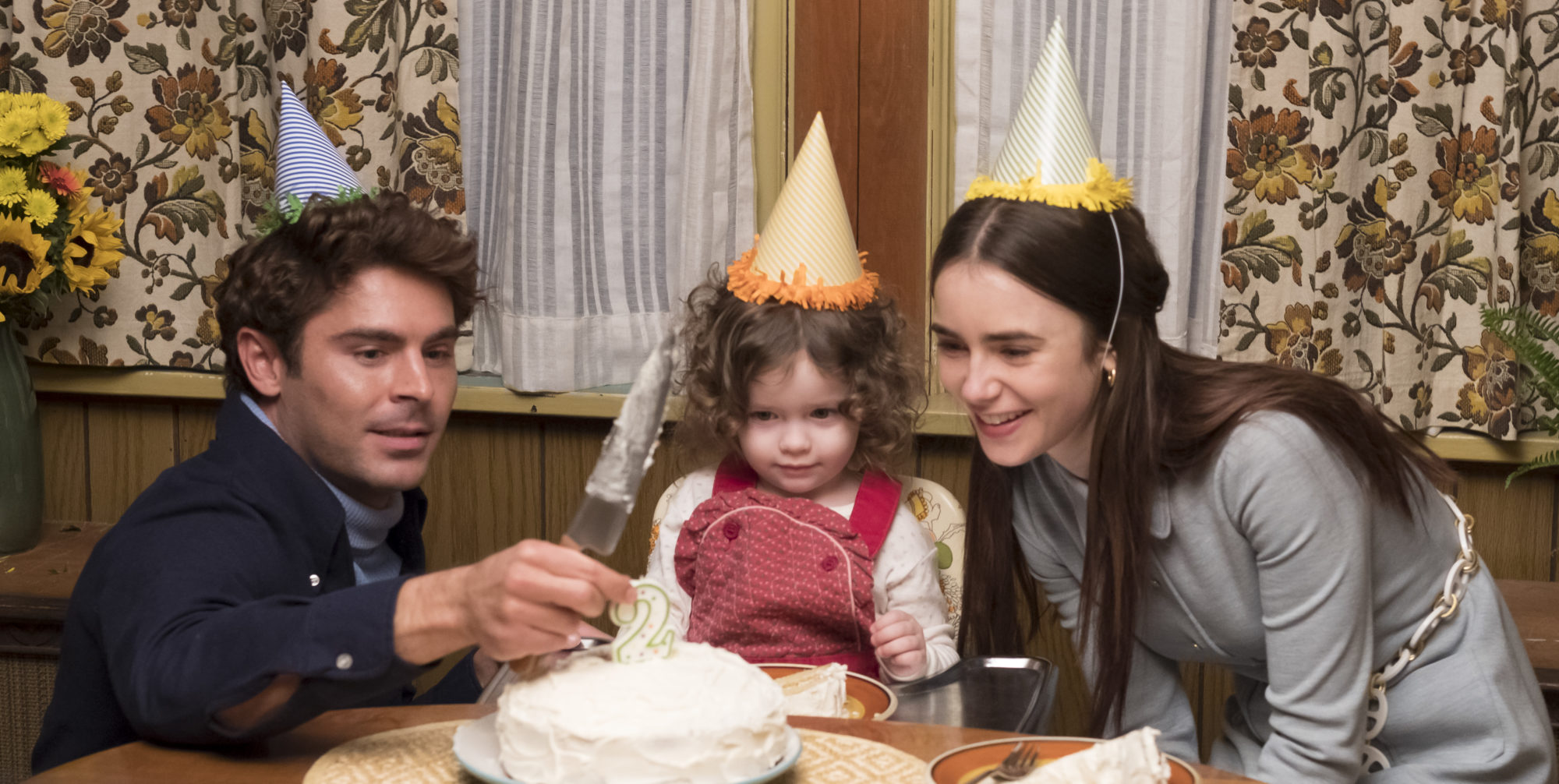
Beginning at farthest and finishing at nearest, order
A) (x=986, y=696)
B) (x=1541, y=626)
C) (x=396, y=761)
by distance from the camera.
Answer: (x=1541, y=626) < (x=986, y=696) < (x=396, y=761)

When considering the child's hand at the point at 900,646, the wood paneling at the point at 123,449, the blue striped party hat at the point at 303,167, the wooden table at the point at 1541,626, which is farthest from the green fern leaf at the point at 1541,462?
the wood paneling at the point at 123,449

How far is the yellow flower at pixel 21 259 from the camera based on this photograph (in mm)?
2359

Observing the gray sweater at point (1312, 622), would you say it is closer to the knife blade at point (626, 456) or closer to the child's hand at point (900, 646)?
the child's hand at point (900, 646)

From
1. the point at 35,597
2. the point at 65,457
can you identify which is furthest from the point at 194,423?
the point at 35,597

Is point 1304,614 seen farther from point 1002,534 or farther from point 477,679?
point 477,679

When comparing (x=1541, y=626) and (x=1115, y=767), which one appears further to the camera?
(x=1541, y=626)

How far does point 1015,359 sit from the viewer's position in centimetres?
154

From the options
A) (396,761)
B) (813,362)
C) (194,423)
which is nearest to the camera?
(396,761)

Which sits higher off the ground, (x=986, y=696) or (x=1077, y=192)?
(x=1077, y=192)

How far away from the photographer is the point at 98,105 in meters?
2.60

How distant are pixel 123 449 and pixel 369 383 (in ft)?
5.22

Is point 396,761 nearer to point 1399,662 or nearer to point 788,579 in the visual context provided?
point 788,579

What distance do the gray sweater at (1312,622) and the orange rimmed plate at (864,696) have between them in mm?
379

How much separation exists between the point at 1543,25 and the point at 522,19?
1.82 meters
